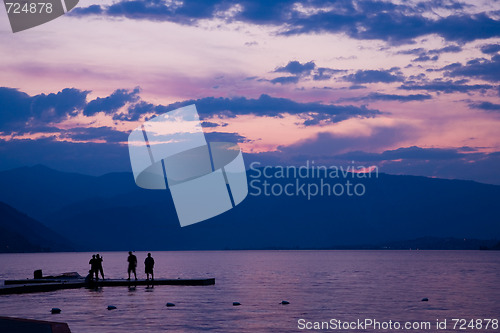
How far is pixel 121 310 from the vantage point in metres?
35.1

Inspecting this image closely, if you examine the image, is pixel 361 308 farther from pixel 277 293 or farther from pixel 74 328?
pixel 74 328

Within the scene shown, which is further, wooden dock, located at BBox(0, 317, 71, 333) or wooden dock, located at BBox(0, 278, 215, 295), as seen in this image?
wooden dock, located at BBox(0, 278, 215, 295)

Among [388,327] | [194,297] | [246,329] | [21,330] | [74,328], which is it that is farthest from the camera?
[194,297]

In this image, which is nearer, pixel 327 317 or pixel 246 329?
pixel 246 329

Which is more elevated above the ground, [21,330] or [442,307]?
[21,330]

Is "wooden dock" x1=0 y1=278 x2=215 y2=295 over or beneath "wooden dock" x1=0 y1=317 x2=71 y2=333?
beneath

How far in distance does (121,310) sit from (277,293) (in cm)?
2062

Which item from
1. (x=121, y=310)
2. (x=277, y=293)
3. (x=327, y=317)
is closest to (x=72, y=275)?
(x=277, y=293)

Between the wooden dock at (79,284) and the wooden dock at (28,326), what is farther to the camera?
the wooden dock at (79,284)

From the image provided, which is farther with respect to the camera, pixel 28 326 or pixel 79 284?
pixel 79 284

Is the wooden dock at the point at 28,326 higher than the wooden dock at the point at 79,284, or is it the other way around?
the wooden dock at the point at 28,326

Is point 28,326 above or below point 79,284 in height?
above

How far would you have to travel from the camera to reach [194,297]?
45250mm

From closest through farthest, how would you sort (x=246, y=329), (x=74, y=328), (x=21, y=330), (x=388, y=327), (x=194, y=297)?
1. (x=21, y=330)
2. (x=74, y=328)
3. (x=246, y=329)
4. (x=388, y=327)
5. (x=194, y=297)
